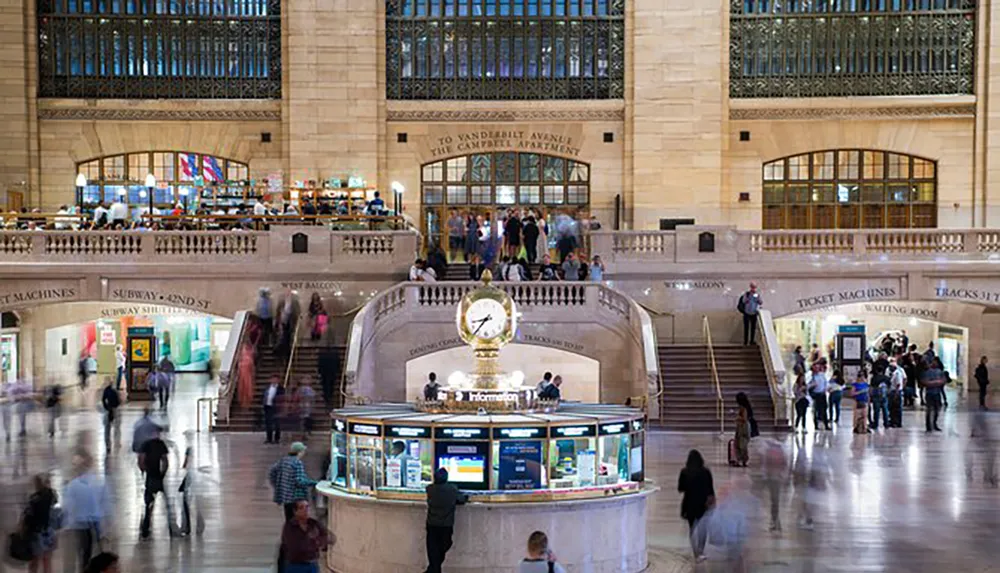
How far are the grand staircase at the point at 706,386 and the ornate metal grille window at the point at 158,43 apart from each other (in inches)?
622

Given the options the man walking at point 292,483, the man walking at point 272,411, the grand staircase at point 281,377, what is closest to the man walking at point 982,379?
the grand staircase at point 281,377

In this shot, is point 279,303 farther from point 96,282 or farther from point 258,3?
point 258,3

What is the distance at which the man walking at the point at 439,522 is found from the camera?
13.9 meters

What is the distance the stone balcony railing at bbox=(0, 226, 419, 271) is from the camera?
34469mm

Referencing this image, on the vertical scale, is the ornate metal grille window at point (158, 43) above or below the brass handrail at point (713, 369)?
→ above

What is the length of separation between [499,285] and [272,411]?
6.65 m

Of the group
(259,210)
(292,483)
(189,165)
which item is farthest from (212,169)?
(292,483)

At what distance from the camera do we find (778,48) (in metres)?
42.1

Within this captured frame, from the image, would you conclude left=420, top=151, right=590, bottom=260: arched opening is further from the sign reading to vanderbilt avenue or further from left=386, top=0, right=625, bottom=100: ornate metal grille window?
left=386, top=0, right=625, bottom=100: ornate metal grille window

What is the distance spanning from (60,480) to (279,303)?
1180cm

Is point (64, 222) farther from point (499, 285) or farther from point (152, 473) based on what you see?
point (152, 473)

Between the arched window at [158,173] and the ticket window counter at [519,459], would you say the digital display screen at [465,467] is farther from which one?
the arched window at [158,173]

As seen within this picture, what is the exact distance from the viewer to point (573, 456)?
48.2 ft

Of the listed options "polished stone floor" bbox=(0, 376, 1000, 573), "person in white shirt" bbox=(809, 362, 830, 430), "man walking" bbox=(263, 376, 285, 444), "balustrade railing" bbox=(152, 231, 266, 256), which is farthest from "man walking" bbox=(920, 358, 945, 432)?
"balustrade railing" bbox=(152, 231, 266, 256)
